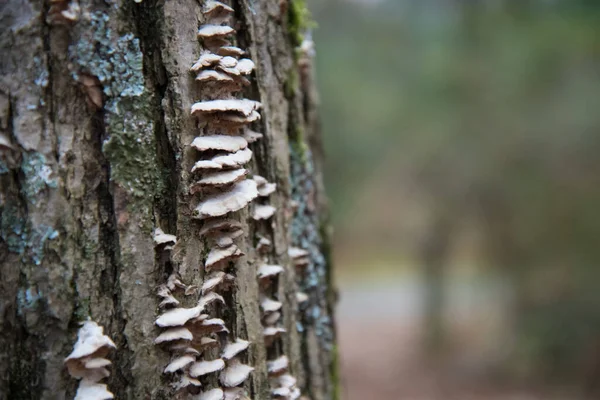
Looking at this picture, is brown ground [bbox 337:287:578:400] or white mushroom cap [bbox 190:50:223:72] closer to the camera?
white mushroom cap [bbox 190:50:223:72]

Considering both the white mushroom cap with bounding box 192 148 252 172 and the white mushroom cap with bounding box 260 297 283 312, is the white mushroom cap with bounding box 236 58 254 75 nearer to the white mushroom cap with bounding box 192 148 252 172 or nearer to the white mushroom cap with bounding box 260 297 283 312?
the white mushroom cap with bounding box 192 148 252 172

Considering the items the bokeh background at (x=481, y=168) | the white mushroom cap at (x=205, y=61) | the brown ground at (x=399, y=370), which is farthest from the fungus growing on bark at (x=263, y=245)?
the bokeh background at (x=481, y=168)

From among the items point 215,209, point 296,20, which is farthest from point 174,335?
point 296,20

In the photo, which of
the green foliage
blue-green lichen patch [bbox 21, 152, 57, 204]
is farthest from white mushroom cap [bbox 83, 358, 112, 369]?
the green foliage

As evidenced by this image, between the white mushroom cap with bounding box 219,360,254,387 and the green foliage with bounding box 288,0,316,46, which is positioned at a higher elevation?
the green foliage with bounding box 288,0,316,46

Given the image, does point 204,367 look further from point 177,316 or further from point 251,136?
point 251,136

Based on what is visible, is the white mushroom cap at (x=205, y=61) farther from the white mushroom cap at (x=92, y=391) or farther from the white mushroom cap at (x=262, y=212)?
the white mushroom cap at (x=92, y=391)
